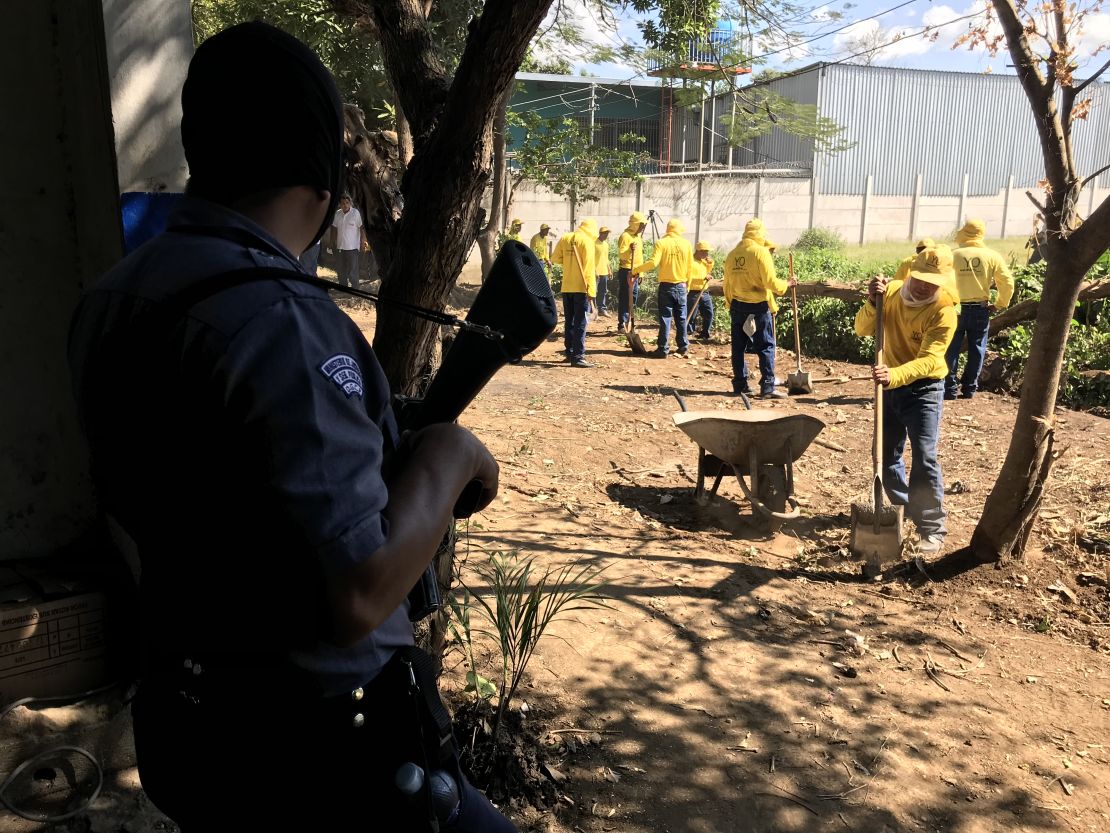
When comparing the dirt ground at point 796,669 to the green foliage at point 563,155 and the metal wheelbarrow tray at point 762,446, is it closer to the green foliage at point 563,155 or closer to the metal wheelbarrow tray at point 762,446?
the metal wheelbarrow tray at point 762,446

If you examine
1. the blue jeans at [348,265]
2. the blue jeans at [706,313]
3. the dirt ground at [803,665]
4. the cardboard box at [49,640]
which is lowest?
the dirt ground at [803,665]

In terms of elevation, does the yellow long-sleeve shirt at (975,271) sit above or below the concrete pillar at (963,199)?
below

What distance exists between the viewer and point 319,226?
4.59ft

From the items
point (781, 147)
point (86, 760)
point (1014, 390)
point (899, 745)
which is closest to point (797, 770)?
point (899, 745)

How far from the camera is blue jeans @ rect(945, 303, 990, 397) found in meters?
10.4

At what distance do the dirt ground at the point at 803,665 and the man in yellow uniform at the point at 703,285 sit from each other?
21.7 feet

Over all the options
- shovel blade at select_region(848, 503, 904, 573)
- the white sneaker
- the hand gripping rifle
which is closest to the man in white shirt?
the white sneaker

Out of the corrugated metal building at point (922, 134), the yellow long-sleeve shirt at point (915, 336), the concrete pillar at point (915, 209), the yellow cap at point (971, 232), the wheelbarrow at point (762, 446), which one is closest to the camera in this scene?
the yellow long-sleeve shirt at point (915, 336)

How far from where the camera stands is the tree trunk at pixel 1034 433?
5.13m

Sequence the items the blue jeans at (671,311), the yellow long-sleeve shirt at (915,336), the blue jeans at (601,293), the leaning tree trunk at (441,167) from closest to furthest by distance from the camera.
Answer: the leaning tree trunk at (441,167)
the yellow long-sleeve shirt at (915,336)
the blue jeans at (671,311)
the blue jeans at (601,293)

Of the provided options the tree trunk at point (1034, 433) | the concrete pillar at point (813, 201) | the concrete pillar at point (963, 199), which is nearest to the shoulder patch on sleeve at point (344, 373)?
the tree trunk at point (1034, 433)

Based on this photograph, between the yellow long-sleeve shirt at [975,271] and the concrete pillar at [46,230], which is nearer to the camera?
the concrete pillar at [46,230]

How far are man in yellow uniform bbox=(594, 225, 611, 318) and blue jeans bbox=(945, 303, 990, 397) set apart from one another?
6.51m

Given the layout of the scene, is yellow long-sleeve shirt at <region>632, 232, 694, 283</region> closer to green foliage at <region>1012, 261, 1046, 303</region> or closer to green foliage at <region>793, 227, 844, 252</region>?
green foliage at <region>1012, 261, 1046, 303</region>
